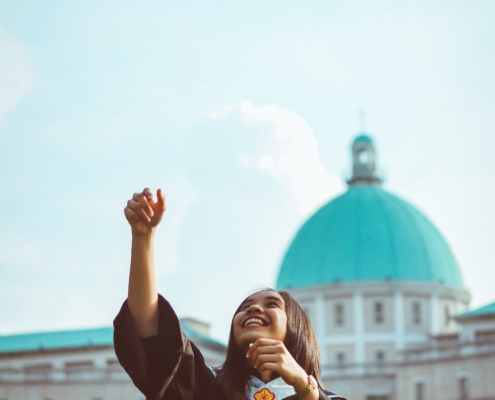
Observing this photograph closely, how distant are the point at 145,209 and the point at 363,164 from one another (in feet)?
252

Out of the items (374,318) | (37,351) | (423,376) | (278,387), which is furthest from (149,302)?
(374,318)

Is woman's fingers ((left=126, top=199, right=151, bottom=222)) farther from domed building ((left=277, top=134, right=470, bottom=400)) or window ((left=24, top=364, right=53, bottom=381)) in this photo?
domed building ((left=277, top=134, right=470, bottom=400))

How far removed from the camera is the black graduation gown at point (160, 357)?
374 cm

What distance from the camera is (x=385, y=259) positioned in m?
70.7

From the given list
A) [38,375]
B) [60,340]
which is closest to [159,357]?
[38,375]

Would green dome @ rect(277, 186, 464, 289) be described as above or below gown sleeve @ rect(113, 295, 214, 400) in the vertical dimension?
above

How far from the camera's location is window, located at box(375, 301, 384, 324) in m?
70.9

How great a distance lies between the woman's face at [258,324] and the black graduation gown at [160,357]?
0.22 metres

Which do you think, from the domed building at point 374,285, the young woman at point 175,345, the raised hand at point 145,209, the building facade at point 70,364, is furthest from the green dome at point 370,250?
the raised hand at point 145,209

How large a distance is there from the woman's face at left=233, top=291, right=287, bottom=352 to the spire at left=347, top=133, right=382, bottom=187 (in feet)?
247

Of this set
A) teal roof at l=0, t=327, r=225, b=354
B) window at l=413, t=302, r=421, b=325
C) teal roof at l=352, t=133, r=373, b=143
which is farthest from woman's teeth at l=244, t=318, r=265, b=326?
teal roof at l=352, t=133, r=373, b=143

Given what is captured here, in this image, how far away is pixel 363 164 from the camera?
7988 cm

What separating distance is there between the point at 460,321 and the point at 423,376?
15.4ft

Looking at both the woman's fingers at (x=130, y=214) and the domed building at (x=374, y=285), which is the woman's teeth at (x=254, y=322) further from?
the domed building at (x=374, y=285)
